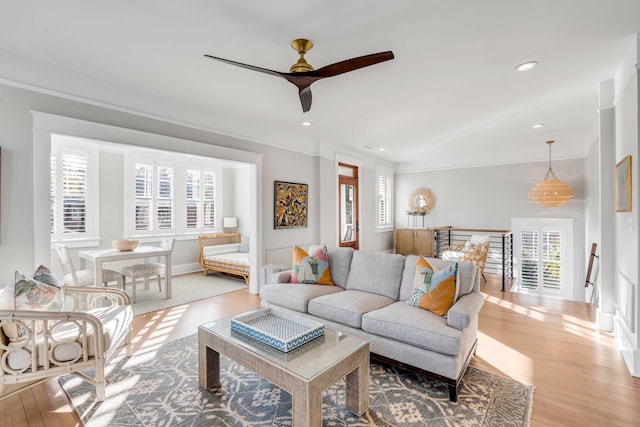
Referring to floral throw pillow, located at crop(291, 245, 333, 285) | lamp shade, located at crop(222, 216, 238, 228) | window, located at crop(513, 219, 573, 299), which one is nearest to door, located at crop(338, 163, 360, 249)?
lamp shade, located at crop(222, 216, 238, 228)

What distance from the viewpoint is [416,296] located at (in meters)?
2.71

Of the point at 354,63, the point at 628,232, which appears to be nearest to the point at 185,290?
the point at 354,63

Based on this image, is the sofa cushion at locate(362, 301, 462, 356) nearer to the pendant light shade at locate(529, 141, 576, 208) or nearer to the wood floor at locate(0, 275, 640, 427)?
the wood floor at locate(0, 275, 640, 427)

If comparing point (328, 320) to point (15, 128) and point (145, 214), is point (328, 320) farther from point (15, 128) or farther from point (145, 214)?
point (145, 214)

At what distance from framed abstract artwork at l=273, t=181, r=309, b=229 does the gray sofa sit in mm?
1735

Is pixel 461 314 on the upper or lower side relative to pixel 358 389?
upper

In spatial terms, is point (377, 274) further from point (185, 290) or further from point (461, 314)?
point (185, 290)

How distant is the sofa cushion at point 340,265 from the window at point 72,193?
4629 mm

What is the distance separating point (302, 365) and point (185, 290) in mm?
4064

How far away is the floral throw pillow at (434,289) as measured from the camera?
8.26 feet

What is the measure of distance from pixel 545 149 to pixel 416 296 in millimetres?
5550

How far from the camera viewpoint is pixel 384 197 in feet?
26.3

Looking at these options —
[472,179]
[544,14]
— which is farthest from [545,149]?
[544,14]

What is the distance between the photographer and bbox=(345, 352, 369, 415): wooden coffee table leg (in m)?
2.01
